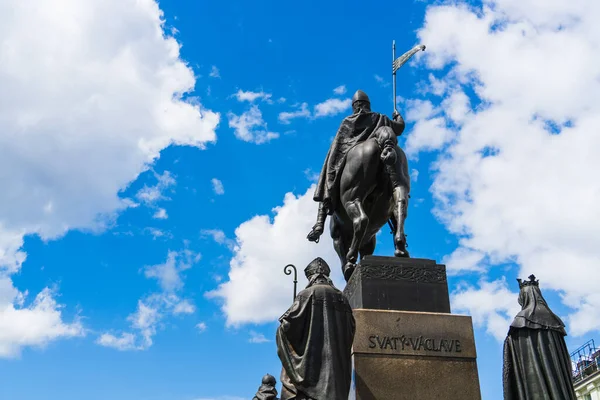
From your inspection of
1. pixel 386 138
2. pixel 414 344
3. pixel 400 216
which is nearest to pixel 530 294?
pixel 414 344

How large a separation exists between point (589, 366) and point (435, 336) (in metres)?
37.9

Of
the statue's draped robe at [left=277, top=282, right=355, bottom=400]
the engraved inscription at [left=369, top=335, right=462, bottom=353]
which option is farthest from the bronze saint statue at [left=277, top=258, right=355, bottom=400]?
the engraved inscription at [left=369, top=335, right=462, bottom=353]

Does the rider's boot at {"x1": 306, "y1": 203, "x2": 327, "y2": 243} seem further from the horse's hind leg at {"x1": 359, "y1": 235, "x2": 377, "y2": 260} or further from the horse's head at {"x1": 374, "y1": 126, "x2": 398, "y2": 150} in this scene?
the horse's head at {"x1": 374, "y1": 126, "x2": 398, "y2": 150}

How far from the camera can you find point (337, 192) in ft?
44.4

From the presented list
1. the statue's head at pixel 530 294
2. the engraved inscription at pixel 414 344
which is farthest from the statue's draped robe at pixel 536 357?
the engraved inscription at pixel 414 344

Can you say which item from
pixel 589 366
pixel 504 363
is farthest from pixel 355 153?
pixel 589 366

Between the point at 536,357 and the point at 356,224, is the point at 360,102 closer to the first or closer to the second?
the point at 356,224

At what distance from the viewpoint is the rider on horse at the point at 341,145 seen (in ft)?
44.2

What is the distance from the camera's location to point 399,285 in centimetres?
1137

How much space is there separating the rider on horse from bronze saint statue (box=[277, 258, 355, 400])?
3.94 meters

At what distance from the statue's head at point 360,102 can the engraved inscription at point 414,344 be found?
5202 mm

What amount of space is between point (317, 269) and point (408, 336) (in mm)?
1988

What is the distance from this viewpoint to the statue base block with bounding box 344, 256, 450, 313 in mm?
11203

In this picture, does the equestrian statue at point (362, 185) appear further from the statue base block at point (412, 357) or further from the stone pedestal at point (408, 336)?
the statue base block at point (412, 357)
